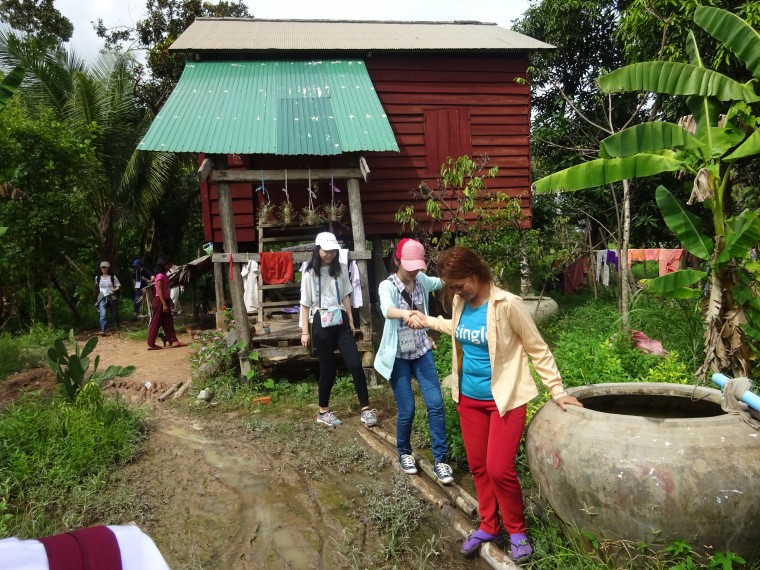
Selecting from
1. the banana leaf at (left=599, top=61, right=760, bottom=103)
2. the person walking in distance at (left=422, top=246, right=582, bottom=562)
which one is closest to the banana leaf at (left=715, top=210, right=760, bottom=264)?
the banana leaf at (left=599, top=61, right=760, bottom=103)

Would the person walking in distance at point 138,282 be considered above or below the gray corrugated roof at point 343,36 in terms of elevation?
below

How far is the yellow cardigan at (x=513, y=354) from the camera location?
299 cm

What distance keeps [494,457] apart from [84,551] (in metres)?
2.35

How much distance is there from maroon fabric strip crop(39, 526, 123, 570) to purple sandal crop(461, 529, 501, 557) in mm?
2580

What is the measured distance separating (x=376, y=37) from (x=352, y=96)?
2.72 metres

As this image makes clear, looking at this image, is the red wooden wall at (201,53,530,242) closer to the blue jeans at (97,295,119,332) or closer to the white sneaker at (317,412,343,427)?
the blue jeans at (97,295,119,332)

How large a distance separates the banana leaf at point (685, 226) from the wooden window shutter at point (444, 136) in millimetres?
6573

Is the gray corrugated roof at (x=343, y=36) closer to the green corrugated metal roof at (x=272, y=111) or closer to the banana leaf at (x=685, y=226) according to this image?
the green corrugated metal roof at (x=272, y=111)

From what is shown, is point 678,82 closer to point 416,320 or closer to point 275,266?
point 416,320

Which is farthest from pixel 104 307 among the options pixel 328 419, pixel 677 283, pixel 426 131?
pixel 677 283

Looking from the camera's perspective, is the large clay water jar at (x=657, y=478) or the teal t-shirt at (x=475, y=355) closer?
the large clay water jar at (x=657, y=478)

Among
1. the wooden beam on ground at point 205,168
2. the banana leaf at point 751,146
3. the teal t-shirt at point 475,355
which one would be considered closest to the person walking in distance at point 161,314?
the wooden beam on ground at point 205,168

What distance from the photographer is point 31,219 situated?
39.7 feet

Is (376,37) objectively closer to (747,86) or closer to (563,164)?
(563,164)
